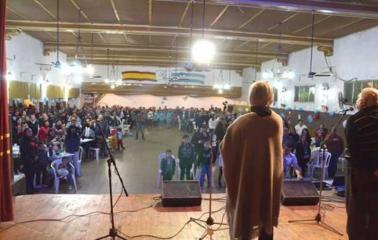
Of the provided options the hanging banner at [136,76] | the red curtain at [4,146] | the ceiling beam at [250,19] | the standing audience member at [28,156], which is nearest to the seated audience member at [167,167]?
the standing audience member at [28,156]

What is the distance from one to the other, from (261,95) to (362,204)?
4.04 feet

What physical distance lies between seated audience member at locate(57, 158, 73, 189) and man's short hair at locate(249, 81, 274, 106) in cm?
→ 606

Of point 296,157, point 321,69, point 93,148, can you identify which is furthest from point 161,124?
point 296,157

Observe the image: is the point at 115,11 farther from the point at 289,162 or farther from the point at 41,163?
the point at 289,162

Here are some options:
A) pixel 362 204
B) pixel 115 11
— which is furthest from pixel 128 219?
pixel 115 11

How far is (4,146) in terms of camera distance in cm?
331

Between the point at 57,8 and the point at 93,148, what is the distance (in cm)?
511

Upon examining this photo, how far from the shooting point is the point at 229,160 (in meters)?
2.19

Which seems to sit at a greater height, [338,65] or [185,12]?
[185,12]

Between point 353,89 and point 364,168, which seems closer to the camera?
point 364,168

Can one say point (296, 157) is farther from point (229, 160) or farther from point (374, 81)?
point (229, 160)

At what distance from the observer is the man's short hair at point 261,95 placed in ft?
7.29

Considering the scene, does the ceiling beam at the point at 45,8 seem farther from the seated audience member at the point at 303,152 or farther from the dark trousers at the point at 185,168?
the seated audience member at the point at 303,152

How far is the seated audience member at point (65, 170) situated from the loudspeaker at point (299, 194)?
4.83 m
